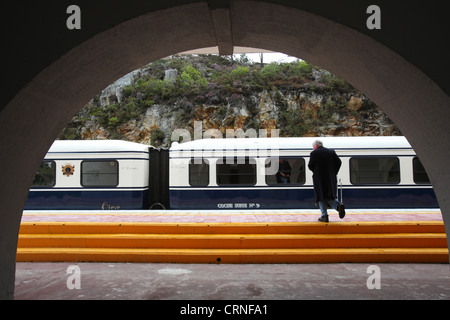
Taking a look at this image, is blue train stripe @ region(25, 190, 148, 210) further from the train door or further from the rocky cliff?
the rocky cliff

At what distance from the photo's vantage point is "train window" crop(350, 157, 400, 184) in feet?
35.3

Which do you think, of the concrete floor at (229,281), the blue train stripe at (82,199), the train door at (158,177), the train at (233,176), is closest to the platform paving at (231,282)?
the concrete floor at (229,281)

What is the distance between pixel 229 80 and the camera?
2766cm

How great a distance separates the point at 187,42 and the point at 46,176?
1048 cm

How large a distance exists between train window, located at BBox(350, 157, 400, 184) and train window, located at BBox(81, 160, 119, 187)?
8.54 meters

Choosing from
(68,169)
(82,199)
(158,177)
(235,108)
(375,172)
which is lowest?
(82,199)

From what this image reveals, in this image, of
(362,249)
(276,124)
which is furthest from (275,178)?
(276,124)

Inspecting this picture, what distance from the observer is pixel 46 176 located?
1154cm

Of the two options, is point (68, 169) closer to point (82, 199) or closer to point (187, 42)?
point (82, 199)

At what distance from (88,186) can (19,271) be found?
661 centimetres

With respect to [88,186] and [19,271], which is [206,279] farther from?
[88,186]

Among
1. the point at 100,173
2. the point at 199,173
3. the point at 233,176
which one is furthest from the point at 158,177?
the point at 233,176

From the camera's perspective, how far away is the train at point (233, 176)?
10.7m
